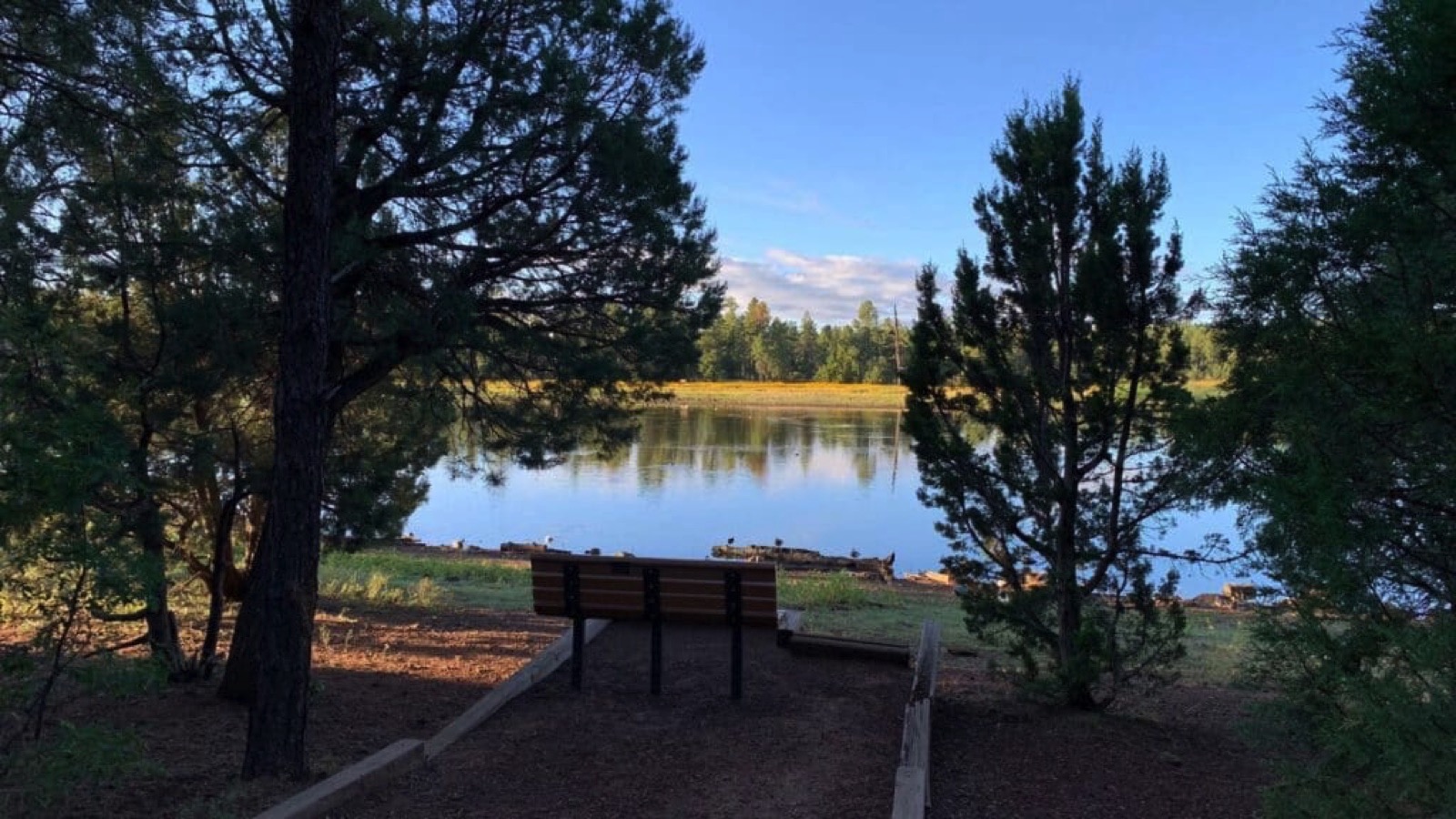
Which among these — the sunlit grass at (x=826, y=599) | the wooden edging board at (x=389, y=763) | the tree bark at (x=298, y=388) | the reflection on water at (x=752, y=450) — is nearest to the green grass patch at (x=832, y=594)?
the sunlit grass at (x=826, y=599)

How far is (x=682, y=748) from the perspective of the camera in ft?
15.7

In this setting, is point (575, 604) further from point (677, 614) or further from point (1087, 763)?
point (1087, 763)

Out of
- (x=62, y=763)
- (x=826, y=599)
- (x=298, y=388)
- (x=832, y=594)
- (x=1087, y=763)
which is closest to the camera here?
(x=62, y=763)

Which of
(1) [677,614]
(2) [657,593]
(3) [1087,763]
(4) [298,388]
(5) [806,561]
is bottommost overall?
(5) [806,561]

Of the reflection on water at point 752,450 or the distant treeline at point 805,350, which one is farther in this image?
the distant treeline at point 805,350

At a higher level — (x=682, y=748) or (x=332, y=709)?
(x=682, y=748)

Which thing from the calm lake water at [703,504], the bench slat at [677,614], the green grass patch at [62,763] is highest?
the green grass patch at [62,763]

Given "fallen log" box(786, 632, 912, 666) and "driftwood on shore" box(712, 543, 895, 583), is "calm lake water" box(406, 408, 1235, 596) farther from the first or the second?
"fallen log" box(786, 632, 912, 666)

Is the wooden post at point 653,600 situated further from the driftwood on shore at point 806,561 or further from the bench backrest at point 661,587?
the driftwood on shore at point 806,561

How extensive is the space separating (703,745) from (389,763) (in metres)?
1.55

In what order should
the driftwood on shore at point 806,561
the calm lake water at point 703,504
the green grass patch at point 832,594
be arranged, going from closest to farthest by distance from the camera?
the green grass patch at point 832,594, the driftwood on shore at point 806,561, the calm lake water at point 703,504

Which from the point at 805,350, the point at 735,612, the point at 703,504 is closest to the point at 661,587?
the point at 735,612

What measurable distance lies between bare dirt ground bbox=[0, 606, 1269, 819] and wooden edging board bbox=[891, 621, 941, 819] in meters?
0.14

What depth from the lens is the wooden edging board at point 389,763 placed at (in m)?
3.64
